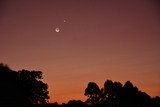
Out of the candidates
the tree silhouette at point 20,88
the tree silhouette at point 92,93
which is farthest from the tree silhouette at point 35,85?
the tree silhouette at point 92,93

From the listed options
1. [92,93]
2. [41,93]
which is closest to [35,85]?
[41,93]

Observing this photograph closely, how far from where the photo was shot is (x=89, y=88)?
137m

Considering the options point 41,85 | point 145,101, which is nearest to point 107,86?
point 145,101

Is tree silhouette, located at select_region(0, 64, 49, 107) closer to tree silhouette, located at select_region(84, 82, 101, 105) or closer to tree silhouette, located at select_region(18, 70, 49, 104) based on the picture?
tree silhouette, located at select_region(18, 70, 49, 104)

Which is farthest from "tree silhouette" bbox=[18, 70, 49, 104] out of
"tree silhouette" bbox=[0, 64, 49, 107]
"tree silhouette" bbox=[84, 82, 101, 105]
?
"tree silhouette" bbox=[84, 82, 101, 105]

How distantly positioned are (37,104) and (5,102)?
100ft

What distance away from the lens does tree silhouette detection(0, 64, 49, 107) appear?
71625mm

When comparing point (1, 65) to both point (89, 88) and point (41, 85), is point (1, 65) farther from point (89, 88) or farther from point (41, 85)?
point (89, 88)

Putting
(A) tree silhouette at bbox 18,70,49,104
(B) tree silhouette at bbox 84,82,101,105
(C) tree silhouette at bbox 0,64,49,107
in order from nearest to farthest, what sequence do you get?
(C) tree silhouette at bbox 0,64,49,107, (A) tree silhouette at bbox 18,70,49,104, (B) tree silhouette at bbox 84,82,101,105

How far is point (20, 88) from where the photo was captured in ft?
285

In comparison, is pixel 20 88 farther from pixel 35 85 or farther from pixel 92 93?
pixel 92 93

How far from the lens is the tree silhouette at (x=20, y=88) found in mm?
71625

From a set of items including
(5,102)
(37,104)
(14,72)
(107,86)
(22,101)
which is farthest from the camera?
(107,86)

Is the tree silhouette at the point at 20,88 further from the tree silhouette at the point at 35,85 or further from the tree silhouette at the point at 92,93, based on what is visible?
the tree silhouette at the point at 92,93
